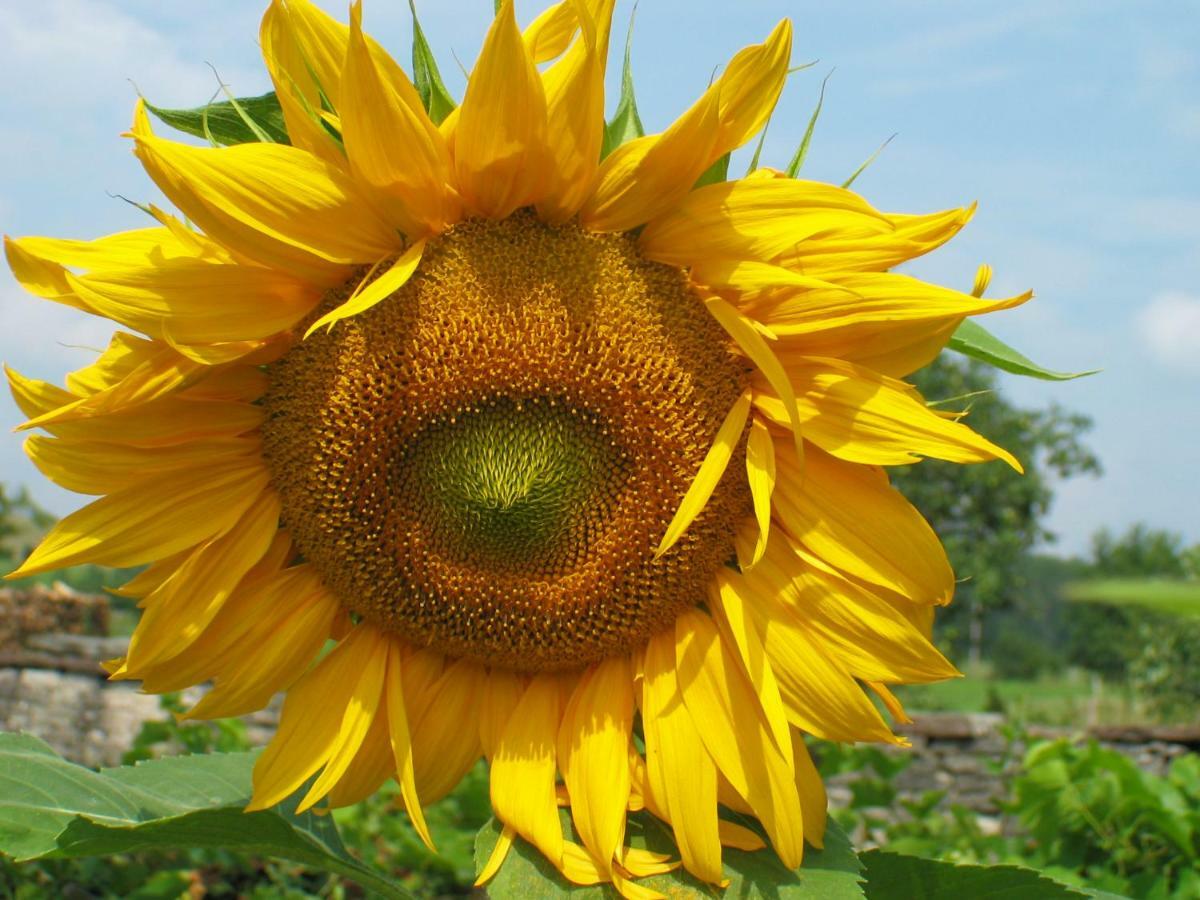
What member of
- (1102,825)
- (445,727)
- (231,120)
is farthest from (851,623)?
(1102,825)

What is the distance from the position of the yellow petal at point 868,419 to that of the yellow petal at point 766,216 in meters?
0.15

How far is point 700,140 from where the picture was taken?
145cm

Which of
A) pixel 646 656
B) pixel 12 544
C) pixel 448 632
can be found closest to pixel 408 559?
pixel 448 632

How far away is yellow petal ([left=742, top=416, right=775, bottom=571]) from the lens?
148 cm

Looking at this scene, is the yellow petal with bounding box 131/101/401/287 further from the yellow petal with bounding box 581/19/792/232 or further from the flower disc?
the yellow petal with bounding box 581/19/792/232

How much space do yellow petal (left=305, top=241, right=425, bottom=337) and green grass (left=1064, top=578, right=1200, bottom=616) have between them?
1.15 metres

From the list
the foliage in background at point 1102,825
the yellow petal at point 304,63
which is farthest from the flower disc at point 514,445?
the foliage in background at point 1102,825

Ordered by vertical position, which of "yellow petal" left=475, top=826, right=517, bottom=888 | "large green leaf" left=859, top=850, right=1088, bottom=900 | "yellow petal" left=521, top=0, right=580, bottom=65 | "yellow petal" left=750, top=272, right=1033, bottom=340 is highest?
"yellow petal" left=521, top=0, right=580, bottom=65

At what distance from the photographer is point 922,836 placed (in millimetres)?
4164

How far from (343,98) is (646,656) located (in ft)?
2.76

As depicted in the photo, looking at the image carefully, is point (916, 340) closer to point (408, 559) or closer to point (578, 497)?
point (578, 497)

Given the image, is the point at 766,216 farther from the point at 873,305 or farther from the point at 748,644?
the point at 748,644

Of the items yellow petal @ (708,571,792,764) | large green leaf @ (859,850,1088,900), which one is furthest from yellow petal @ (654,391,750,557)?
large green leaf @ (859,850,1088,900)

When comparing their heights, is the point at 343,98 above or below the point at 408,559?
above
